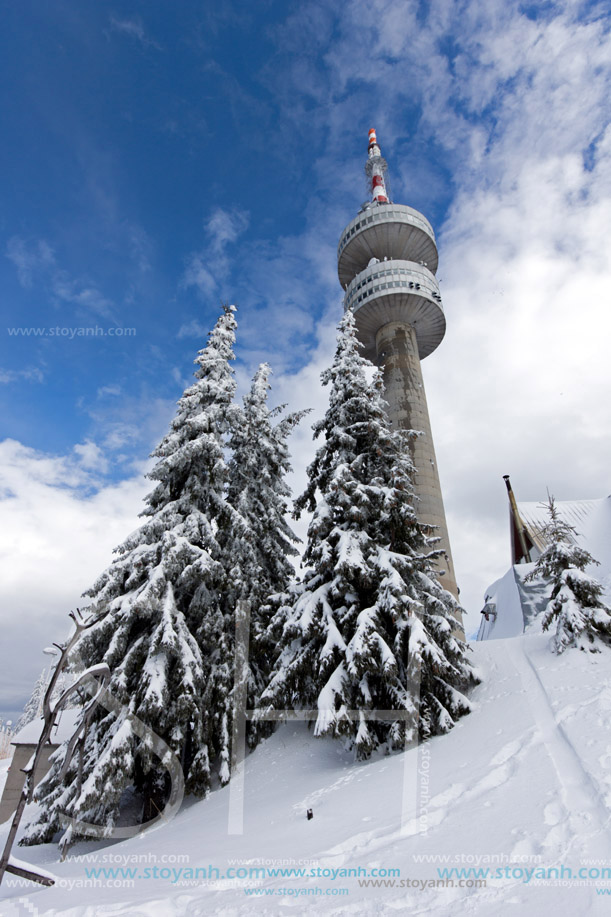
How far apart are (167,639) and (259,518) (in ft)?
22.2

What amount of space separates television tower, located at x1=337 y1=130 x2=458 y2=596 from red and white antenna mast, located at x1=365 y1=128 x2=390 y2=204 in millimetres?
194

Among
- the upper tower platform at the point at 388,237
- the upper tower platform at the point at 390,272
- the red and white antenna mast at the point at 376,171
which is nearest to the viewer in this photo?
the upper tower platform at the point at 390,272

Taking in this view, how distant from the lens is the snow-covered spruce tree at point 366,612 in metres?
10.6

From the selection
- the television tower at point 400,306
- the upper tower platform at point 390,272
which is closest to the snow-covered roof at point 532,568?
the television tower at point 400,306

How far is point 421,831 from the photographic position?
5.93m

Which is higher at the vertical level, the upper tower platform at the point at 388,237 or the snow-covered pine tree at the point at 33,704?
the upper tower platform at the point at 388,237

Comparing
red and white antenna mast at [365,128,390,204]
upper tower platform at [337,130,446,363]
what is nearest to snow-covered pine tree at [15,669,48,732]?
upper tower platform at [337,130,446,363]

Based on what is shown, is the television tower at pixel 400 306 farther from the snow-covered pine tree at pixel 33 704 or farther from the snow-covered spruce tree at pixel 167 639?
the snow-covered pine tree at pixel 33 704

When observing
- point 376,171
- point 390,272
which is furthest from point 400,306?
point 376,171

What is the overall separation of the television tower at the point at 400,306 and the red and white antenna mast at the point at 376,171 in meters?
0.19

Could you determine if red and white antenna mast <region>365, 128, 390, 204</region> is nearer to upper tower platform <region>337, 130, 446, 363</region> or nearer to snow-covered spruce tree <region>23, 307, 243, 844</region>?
upper tower platform <region>337, 130, 446, 363</region>

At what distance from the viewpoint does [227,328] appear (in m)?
17.5

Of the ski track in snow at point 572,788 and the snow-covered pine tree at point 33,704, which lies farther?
the snow-covered pine tree at point 33,704

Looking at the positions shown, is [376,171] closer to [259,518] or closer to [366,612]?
[259,518]
